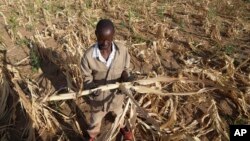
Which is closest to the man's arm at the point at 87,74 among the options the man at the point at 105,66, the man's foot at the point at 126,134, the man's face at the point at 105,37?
the man at the point at 105,66

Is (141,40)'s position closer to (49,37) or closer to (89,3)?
(49,37)

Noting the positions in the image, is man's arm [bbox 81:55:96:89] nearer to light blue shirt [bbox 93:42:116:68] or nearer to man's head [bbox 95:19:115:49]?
light blue shirt [bbox 93:42:116:68]

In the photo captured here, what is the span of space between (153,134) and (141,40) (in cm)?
271

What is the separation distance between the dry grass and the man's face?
0.47 metres

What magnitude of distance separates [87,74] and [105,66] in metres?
0.19

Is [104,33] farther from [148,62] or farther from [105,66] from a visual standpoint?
[148,62]

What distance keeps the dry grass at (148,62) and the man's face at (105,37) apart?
47cm

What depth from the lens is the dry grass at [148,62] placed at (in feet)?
12.7

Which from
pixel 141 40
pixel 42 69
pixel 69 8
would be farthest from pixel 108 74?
pixel 69 8

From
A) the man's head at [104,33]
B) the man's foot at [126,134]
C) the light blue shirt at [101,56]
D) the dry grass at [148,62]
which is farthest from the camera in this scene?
the dry grass at [148,62]

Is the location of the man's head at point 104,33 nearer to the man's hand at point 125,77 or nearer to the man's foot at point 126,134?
the man's hand at point 125,77

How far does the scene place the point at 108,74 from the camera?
10.7 ft

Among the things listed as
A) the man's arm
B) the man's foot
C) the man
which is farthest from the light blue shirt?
the man's foot

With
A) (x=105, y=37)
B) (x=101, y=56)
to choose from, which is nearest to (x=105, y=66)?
(x=101, y=56)
